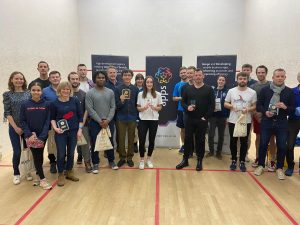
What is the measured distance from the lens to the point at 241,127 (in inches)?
139

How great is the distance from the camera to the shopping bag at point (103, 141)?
354cm

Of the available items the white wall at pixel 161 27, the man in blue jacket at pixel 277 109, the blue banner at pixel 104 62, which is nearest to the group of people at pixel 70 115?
the blue banner at pixel 104 62

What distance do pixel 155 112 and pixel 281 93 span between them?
67.4 inches

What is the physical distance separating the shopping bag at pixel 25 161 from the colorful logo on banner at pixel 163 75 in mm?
2626

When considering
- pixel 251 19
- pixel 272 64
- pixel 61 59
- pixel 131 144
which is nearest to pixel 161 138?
pixel 131 144

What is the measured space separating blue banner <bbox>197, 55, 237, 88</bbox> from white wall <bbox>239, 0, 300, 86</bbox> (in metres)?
1.43

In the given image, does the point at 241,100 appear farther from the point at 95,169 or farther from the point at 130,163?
the point at 95,169

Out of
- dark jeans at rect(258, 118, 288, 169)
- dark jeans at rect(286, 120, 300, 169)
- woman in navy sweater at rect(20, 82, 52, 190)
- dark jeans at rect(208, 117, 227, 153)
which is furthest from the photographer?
dark jeans at rect(208, 117, 227, 153)

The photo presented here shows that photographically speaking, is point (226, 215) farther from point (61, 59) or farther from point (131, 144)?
point (61, 59)

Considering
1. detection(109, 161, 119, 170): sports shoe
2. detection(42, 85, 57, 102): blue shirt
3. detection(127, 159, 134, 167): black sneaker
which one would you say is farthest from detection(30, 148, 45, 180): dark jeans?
detection(127, 159, 134, 167): black sneaker

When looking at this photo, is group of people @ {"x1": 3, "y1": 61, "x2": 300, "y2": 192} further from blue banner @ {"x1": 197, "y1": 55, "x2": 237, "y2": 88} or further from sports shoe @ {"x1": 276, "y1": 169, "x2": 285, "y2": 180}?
blue banner @ {"x1": 197, "y1": 55, "x2": 237, "y2": 88}

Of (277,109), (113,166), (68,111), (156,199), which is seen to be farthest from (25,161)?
(277,109)

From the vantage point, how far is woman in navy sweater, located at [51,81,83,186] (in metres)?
3.08

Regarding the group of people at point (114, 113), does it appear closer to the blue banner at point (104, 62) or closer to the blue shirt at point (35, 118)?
the blue shirt at point (35, 118)
